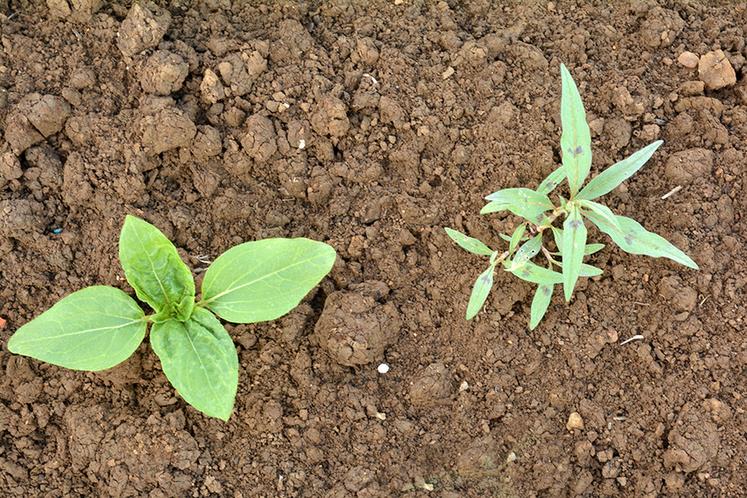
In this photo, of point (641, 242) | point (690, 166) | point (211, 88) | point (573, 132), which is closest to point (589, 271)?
A: point (641, 242)

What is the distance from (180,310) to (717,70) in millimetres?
2238

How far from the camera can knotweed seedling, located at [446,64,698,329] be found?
8.12 ft

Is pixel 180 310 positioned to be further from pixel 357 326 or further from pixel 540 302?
pixel 540 302

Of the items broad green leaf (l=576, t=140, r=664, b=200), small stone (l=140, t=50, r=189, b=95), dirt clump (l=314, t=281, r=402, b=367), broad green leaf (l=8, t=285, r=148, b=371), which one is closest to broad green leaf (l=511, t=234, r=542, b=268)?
broad green leaf (l=576, t=140, r=664, b=200)

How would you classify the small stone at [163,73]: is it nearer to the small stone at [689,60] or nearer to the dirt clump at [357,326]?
the dirt clump at [357,326]

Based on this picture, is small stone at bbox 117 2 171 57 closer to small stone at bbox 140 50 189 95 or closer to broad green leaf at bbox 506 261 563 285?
small stone at bbox 140 50 189 95

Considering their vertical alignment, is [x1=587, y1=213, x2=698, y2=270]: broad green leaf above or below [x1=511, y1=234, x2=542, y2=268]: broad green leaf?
above

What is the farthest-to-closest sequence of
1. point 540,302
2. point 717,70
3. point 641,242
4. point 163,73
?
point 717,70
point 163,73
point 540,302
point 641,242

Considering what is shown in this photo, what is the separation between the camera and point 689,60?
3.21m

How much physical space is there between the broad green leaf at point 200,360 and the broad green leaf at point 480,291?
0.81 metres

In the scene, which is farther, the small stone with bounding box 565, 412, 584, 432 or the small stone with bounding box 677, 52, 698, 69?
the small stone with bounding box 677, 52, 698, 69

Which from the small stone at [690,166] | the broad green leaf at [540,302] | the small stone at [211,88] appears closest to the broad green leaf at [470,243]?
the broad green leaf at [540,302]

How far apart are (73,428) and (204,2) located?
5.71 ft

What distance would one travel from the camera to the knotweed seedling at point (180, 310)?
2.56 m
